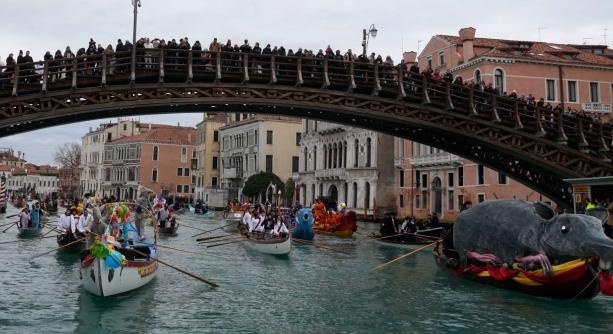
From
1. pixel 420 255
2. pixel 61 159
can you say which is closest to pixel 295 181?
pixel 420 255

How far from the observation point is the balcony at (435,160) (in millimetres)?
39378

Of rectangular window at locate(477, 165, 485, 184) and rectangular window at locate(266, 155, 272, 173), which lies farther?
rectangular window at locate(266, 155, 272, 173)

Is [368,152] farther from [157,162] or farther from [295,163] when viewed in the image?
[157,162]

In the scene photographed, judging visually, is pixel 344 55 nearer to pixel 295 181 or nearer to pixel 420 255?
pixel 420 255

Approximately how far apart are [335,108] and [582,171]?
9.06m

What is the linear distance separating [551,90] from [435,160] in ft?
29.1

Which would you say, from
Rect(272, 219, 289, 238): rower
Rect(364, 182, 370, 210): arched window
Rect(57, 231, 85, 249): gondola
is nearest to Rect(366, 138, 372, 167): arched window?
Rect(364, 182, 370, 210): arched window

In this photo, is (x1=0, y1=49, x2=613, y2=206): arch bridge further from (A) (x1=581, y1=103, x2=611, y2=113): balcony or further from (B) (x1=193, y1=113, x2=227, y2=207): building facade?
(B) (x1=193, y1=113, x2=227, y2=207): building facade

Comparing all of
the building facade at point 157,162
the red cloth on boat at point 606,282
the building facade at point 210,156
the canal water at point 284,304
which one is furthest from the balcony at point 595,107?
the building facade at point 157,162

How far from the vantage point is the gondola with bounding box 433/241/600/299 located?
510 inches

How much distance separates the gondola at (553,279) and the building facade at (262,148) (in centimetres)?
4916

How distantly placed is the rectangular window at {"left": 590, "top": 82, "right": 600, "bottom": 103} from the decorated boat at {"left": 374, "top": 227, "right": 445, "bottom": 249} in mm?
17897

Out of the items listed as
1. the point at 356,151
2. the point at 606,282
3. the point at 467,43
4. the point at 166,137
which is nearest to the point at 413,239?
the point at 606,282

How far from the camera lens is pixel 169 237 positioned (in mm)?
30469
